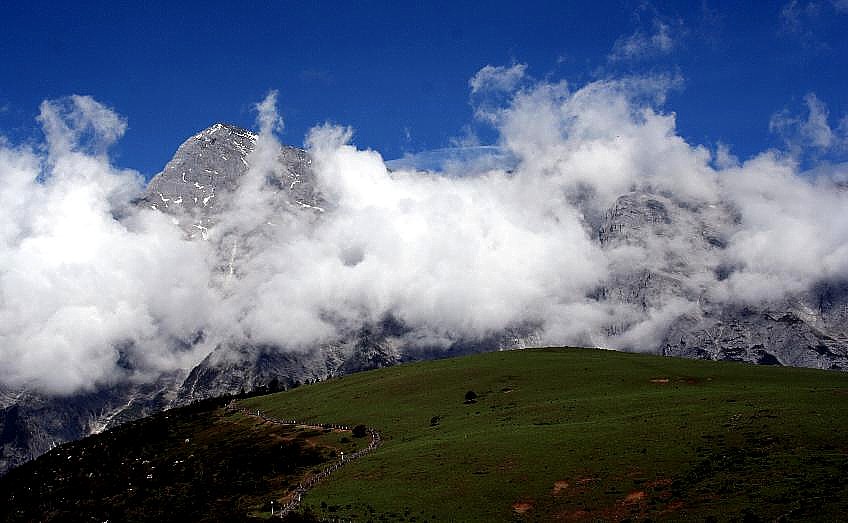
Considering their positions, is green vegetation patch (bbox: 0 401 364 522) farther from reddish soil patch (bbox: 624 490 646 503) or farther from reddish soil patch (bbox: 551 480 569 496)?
reddish soil patch (bbox: 624 490 646 503)

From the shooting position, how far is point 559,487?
239 feet

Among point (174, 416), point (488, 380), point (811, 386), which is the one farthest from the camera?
point (174, 416)

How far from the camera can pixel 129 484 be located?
4658 inches

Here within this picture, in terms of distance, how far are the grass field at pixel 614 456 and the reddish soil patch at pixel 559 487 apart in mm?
257

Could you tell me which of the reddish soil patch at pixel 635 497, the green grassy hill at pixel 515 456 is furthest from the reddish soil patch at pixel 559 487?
the reddish soil patch at pixel 635 497

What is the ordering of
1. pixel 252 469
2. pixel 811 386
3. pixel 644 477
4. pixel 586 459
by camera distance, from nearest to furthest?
pixel 644 477, pixel 586 459, pixel 252 469, pixel 811 386

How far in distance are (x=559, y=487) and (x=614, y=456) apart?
9.29 m

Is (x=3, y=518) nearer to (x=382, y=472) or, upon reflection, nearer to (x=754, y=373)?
(x=382, y=472)

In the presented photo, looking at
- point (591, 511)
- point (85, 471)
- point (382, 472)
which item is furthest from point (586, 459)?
point (85, 471)

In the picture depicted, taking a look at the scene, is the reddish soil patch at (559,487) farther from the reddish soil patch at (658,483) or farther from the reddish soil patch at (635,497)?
the reddish soil patch at (658,483)

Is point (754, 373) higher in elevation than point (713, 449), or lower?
higher

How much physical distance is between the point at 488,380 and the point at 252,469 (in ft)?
195

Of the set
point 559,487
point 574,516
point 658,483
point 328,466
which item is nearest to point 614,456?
Result: point 559,487

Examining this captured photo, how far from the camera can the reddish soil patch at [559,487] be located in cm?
7175
